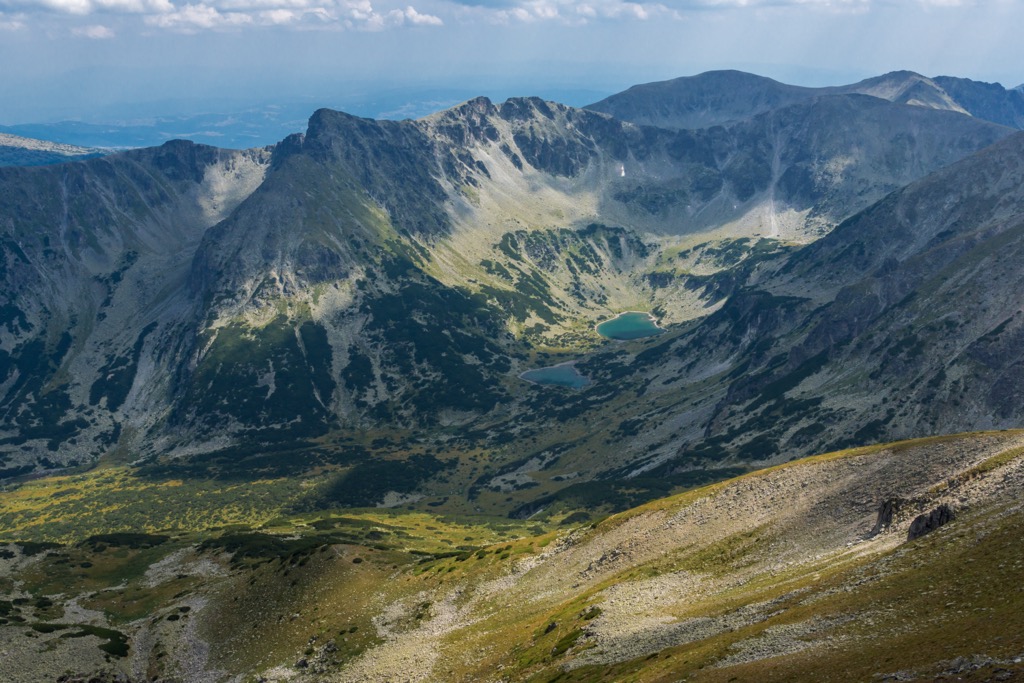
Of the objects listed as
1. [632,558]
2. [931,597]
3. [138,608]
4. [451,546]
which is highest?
[931,597]

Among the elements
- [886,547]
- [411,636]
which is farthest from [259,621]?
[886,547]

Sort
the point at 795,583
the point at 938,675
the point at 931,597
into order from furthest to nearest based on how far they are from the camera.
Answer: the point at 795,583 < the point at 931,597 < the point at 938,675

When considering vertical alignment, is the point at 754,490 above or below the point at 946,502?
below

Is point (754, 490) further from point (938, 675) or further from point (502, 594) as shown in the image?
point (938, 675)

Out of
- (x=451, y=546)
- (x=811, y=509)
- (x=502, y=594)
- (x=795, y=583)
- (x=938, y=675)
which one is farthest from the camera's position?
(x=451, y=546)

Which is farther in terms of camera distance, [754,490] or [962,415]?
[962,415]

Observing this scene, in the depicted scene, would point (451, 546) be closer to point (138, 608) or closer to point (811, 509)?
point (138, 608)

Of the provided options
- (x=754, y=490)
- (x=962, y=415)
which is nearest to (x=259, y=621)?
(x=754, y=490)
